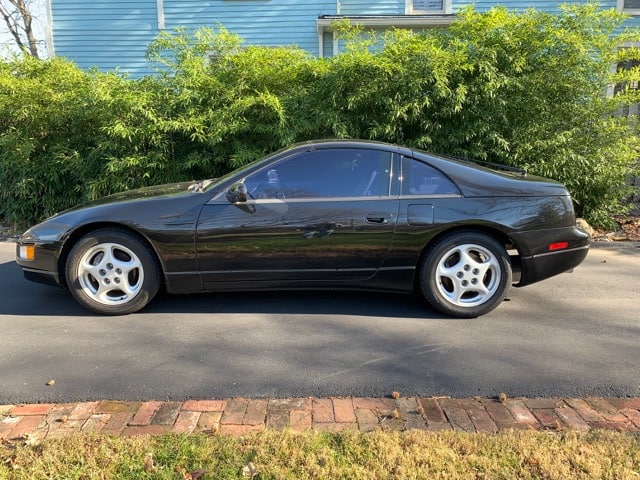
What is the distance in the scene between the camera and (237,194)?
147 inches

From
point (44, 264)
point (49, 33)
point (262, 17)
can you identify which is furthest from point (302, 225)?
point (49, 33)

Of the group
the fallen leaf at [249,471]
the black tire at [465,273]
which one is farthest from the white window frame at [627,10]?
the fallen leaf at [249,471]

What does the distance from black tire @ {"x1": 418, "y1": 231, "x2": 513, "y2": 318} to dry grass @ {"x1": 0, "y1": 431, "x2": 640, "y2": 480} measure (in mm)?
1556

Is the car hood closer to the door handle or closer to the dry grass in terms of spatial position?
the door handle

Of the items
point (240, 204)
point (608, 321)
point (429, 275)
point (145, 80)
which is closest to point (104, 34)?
point (145, 80)

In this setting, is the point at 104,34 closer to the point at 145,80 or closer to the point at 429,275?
the point at 145,80

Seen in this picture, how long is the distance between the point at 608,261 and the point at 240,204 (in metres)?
4.36

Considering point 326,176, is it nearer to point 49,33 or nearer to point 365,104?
point 365,104

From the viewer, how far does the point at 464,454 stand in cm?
218

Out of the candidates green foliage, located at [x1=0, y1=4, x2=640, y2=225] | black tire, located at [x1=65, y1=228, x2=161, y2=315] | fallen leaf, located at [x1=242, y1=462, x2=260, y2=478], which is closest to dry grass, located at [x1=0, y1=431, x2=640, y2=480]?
fallen leaf, located at [x1=242, y1=462, x2=260, y2=478]

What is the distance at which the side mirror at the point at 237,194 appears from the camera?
12.2 ft

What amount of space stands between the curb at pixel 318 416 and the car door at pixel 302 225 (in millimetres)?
1306

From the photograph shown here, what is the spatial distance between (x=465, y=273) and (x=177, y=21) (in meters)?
10.0

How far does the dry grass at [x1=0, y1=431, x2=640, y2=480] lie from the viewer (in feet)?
6.80
